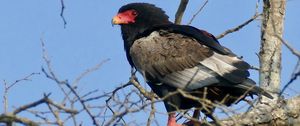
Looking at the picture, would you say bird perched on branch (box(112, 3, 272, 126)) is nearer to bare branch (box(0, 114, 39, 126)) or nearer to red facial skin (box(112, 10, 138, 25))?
red facial skin (box(112, 10, 138, 25))

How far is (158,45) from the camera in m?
8.43

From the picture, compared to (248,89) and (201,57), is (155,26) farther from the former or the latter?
(248,89)

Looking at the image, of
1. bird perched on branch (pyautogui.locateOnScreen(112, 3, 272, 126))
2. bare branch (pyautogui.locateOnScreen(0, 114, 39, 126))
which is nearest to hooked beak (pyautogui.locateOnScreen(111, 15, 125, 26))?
bird perched on branch (pyautogui.locateOnScreen(112, 3, 272, 126))

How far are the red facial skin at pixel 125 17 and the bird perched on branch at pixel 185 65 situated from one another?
0.28 m

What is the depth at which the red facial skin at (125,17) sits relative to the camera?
9.32 m

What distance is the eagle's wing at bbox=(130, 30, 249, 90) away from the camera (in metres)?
8.03

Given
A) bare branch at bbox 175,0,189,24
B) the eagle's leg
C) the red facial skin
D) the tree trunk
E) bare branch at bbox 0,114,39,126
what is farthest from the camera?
the red facial skin

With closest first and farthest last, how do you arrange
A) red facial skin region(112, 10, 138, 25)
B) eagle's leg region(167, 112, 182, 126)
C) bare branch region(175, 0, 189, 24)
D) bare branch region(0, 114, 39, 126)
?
bare branch region(0, 114, 39, 126) → eagle's leg region(167, 112, 182, 126) → bare branch region(175, 0, 189, 24) → red facial skin region(112, 10, 138, 25)

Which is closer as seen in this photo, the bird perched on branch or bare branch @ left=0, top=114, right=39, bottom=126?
bare branch @ left=0, top=114, right=39, bottom=126

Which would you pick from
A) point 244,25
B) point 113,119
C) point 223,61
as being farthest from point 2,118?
point 244,25

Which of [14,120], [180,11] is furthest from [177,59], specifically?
[14,120]

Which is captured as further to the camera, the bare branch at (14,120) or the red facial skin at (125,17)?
the red facial skin at (125,17)

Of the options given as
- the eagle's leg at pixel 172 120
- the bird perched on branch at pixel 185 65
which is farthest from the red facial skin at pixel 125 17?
the eagle's leg at pixel 172 120

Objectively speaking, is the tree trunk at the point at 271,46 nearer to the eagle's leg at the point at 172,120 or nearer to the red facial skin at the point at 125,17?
the eagle's leg at the point at 172,120
